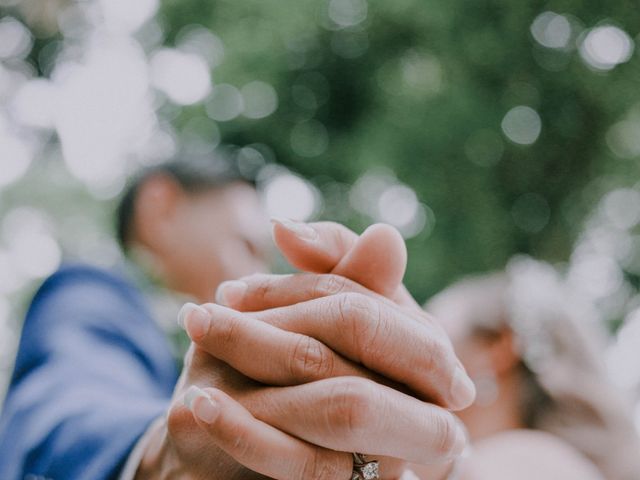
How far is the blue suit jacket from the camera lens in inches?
31.1

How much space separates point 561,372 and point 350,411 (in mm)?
1159

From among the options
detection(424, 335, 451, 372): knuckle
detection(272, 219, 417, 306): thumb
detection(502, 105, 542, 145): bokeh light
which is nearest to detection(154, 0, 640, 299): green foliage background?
detection(502, 105, 542, 145): bokeh light

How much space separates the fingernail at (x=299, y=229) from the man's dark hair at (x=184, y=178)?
1.41m

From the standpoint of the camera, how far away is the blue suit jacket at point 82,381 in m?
0.79

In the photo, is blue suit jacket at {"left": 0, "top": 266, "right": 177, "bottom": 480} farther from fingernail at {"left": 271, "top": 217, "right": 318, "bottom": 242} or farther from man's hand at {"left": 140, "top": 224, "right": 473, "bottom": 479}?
fingernail at {"left": 271, "top": 217, "right": 318, "bottom": 242}

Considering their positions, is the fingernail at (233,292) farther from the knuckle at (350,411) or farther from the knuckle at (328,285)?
the knuckle at (350,411)

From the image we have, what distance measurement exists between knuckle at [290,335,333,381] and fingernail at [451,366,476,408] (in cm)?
12

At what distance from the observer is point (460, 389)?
632 millimetres

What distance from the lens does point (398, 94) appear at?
492 cm

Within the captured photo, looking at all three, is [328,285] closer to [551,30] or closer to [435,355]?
[435,355]

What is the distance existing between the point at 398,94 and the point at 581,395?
12.0ft

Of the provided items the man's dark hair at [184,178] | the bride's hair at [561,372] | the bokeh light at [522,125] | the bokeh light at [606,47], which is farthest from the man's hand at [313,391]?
the bokeh light at [606,47]

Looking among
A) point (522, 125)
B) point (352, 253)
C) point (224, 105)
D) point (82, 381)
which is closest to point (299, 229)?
point (352, 253)

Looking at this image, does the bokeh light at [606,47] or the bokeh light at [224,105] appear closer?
the bokeh light at [606,47]
